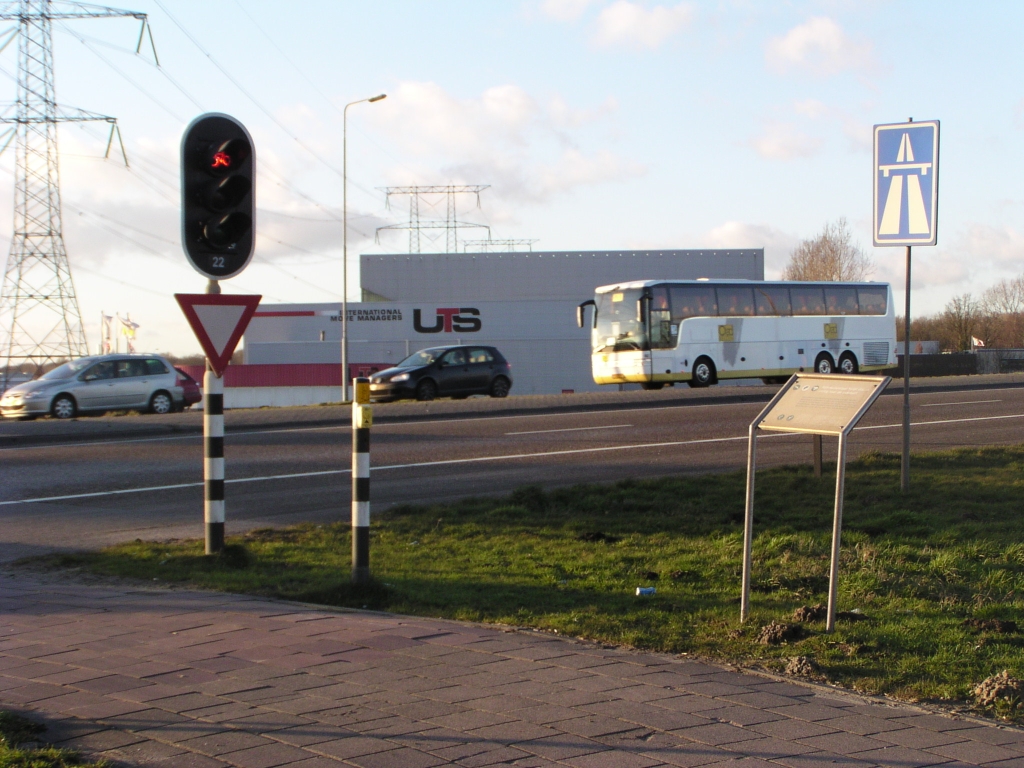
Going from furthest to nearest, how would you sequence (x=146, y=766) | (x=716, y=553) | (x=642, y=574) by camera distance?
(x=716, y=553) < (x=642, y=574) < (x=146, y=766)

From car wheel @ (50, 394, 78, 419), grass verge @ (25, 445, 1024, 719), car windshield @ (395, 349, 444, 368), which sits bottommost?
grass verge @ (25, 445, 1024, 719)

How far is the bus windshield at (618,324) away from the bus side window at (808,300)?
657 centimetres

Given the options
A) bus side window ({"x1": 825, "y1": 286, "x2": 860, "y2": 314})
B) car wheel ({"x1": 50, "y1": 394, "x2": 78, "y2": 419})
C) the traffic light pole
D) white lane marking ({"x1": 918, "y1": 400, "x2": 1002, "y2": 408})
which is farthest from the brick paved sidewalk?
bus side window ({"x1": 825, "y1": 286, "x2": 860, "y2": 314})

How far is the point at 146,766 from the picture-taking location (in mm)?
3500

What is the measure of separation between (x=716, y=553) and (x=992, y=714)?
3.15 metres

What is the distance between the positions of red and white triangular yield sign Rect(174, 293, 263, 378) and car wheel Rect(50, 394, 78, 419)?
59.9 feet

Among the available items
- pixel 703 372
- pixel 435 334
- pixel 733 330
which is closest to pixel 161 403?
pixel 703 372

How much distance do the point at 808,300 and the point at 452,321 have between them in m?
27.2

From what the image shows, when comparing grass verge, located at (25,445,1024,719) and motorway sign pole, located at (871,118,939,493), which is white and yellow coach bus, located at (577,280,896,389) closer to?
grass verge, located at (25,445,1024,719)

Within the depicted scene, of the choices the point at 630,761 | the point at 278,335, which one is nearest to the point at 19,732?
the point at 630,761

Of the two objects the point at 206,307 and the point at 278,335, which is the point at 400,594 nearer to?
the point at 206,307

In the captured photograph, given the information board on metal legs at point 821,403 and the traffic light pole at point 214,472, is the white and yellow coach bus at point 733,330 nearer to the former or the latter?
the traffic light pole at point 214,472

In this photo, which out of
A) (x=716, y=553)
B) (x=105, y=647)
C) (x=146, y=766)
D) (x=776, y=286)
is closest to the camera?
(x=146, y=766)

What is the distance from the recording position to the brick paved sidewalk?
364 centimetres
